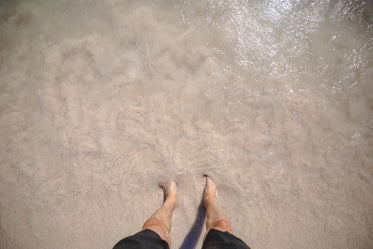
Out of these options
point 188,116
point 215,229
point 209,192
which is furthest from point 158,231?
point 188,116

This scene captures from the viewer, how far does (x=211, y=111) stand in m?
1.57

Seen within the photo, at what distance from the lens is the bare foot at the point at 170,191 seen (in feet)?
4.87

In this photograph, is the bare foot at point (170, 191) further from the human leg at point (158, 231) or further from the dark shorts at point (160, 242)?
the dark shorts at point (160, 242)

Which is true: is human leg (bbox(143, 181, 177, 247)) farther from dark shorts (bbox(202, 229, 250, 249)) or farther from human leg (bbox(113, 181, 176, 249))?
dark shorts (bbox(202, 229, 250, 249))

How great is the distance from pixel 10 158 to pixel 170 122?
136cm

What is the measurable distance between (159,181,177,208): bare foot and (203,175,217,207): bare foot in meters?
0.24

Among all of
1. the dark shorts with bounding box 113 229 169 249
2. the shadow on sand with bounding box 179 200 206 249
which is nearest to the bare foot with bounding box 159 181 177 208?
the shadow on sand with bounding box 179 200 206 249

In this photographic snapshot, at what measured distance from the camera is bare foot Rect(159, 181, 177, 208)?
1.48m

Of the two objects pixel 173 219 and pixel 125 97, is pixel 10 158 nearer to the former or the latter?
pixel 125 97

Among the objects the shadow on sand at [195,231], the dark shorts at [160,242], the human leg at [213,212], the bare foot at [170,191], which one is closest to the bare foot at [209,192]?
the human leg at [213,212]

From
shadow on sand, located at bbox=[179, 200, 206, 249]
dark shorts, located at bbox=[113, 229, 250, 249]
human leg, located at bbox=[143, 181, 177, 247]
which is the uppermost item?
dark shorts, located at bbox=[113, 229, 250, 249]

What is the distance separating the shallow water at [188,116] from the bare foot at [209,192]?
0.24 ft

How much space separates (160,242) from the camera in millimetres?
1050

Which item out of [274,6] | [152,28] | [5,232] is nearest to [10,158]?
[5,232]
